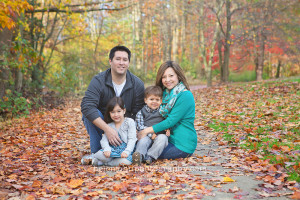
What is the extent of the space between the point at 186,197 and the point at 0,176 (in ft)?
8.35

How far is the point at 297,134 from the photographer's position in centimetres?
547

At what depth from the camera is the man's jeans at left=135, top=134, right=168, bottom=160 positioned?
14.8 ft

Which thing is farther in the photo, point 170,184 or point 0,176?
point 0,176

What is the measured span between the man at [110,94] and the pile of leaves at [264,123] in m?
2.02

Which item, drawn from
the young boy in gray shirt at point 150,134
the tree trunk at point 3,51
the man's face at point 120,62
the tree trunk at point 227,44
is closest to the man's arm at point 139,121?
the young boy in gray shirt at point 150,134

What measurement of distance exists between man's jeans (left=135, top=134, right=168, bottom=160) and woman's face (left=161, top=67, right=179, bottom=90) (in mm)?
800

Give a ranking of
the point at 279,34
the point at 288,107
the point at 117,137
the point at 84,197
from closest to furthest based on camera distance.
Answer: the point at 84,197, the point at 117,137, the point at 288,107, the point at 279,34

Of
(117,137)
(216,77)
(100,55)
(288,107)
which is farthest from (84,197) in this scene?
(216,77)

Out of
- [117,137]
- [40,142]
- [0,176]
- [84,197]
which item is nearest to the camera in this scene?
[84,197]

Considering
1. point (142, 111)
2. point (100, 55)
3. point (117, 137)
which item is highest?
point (100, 55)

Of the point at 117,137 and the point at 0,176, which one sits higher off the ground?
the point at 117,137

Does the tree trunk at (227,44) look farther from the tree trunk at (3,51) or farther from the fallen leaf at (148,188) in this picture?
the fallen leaf at (148,188)

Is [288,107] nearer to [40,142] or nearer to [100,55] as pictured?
[40,142]

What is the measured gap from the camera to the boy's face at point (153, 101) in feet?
15.5
